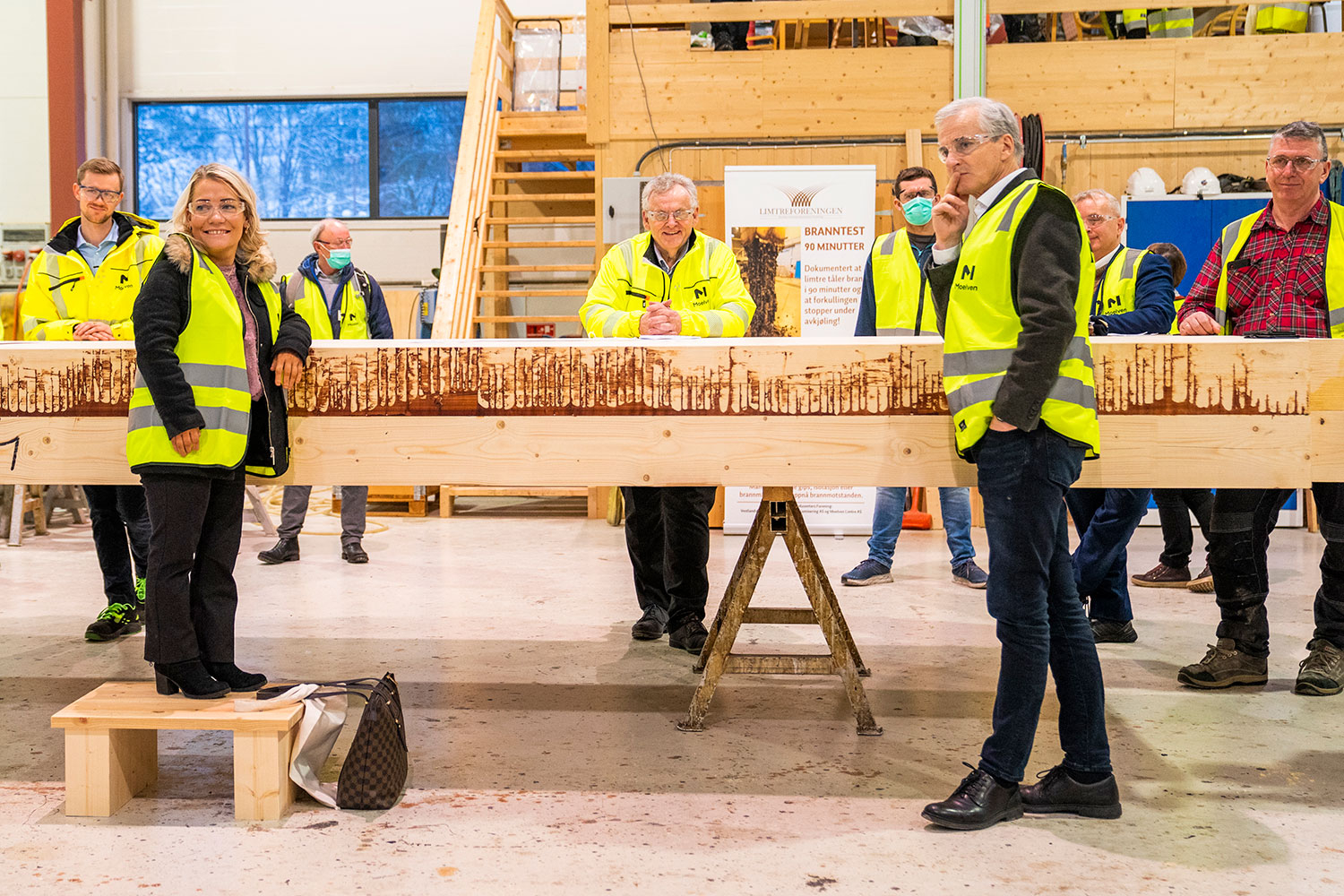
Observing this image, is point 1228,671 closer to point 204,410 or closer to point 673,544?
point 673,544

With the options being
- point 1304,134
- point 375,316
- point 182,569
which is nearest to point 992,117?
Result: point 1304,134

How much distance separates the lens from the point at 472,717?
3.65 m

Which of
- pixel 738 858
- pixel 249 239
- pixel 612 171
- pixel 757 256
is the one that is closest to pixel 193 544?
pixel 249 239

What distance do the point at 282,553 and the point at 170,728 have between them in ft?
13.5

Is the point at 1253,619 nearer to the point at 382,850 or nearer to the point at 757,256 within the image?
the point at 382,850

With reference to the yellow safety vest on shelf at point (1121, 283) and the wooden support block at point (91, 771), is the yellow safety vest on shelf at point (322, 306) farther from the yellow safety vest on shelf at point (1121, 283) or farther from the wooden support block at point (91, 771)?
the yellow safety vest on shelf at point (1121, 283)

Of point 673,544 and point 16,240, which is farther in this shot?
point 16,240

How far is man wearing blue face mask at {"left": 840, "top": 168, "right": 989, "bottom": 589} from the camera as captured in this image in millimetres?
5184

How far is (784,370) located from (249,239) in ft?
5.02

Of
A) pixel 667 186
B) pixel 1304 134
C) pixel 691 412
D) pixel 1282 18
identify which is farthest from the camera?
pixel 1282 18

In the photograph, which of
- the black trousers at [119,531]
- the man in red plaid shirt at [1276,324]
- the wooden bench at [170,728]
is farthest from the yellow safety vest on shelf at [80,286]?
the man in red plaid shirt at [1276,324]

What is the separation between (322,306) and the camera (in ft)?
21.3

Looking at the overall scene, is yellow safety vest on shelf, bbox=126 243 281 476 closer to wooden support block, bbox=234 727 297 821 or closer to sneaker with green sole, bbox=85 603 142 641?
wooden support block, bbox=234 727 297 821

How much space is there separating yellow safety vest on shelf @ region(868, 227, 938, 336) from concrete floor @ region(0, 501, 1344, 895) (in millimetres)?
1324
